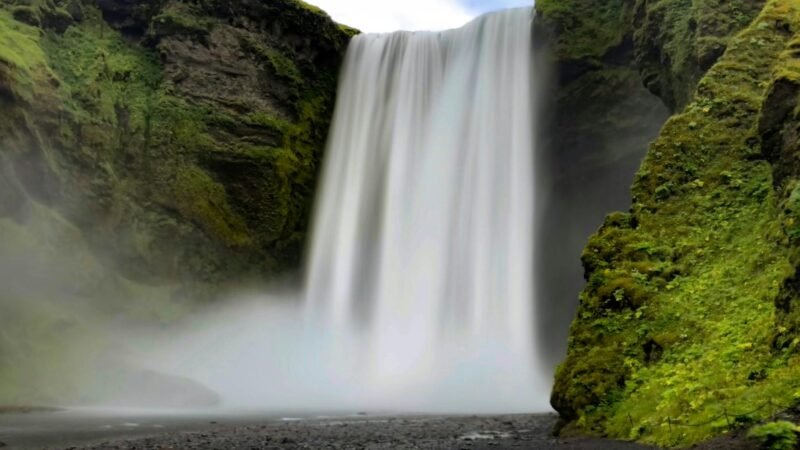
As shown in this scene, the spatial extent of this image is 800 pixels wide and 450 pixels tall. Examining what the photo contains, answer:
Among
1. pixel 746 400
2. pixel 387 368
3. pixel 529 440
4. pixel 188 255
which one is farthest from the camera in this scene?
pixel 188 255

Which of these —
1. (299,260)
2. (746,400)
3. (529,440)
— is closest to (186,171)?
(299,260)

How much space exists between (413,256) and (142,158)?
1320 centimetres

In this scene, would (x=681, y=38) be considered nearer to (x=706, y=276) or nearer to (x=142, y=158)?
(x=706, y=276)

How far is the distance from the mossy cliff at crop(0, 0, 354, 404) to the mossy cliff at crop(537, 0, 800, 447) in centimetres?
1934

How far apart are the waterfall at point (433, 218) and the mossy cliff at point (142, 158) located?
238 centimetres

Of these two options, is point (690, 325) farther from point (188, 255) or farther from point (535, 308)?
point (188, 255)

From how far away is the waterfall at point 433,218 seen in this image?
98.6 ft

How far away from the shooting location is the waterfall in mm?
30062

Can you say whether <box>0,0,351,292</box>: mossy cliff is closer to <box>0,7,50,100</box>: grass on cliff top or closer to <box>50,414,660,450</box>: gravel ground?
<box>0,7,50,100</box>: grass on cliff top

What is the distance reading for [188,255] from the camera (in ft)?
108

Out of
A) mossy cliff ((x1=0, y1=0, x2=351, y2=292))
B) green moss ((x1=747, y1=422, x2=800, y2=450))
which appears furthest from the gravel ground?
mossy cliff ((x1=0, y1=0, x2=351, y2=292))

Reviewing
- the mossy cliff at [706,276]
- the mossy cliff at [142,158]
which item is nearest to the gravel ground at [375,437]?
the mossy cliff at [706,276]

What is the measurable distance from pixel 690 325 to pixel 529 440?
10.7 feet

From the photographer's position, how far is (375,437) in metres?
13.6
